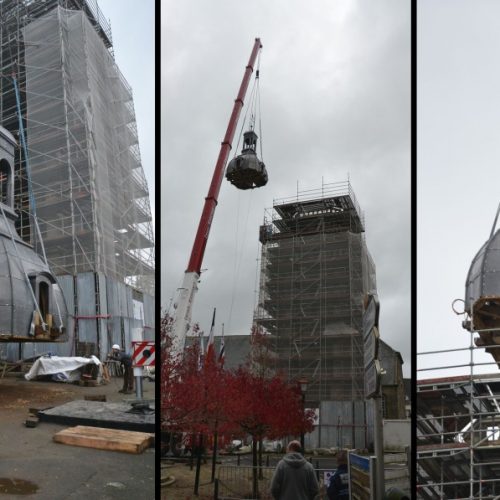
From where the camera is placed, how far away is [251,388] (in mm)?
10312

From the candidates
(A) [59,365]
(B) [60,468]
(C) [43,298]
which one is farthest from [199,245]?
(B) [60,468]

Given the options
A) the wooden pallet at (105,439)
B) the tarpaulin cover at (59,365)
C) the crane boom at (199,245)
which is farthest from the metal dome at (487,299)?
the tarpaulin cover at (59,365)

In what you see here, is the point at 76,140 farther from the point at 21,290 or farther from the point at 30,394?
the point at 30,394

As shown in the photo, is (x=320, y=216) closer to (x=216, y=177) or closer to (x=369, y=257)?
(x=369, y=257)

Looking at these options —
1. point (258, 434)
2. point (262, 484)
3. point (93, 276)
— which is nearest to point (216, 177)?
point (93, 276)

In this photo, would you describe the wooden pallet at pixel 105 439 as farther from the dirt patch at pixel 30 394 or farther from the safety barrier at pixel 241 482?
the safety barrier at pixel 241 482

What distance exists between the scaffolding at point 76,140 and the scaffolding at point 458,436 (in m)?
7.53

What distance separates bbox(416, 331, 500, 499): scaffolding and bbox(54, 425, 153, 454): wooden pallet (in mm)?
4988

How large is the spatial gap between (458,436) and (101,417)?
254 inches

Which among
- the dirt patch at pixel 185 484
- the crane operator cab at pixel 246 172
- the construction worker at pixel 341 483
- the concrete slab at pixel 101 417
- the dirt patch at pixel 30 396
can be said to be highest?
the crane operator cab at pixel 246 172

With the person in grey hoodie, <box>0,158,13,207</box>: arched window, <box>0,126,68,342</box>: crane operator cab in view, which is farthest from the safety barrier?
<box>0,158,13,207</box>: arched window

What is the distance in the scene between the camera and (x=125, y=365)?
8.65m

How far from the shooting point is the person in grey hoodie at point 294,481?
495 centimetres

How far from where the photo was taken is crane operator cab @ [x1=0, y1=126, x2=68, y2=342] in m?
7.73
